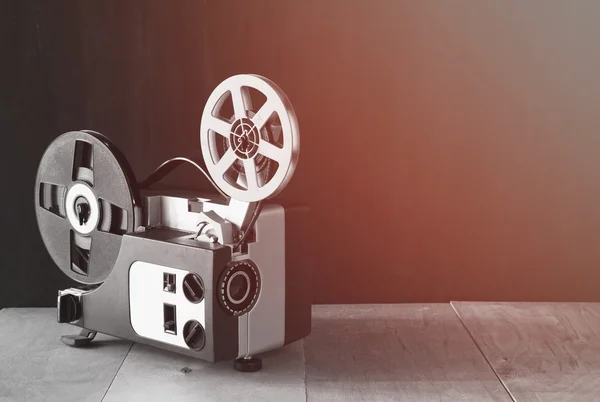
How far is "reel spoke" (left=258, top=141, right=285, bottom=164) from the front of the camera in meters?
1.50

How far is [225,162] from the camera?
158 cm

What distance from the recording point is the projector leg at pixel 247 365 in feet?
5.48

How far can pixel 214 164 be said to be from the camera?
160 centimetres

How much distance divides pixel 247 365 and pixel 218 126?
0.49 m

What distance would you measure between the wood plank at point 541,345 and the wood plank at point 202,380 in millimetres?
438

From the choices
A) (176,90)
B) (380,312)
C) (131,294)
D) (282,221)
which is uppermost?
(176,90)

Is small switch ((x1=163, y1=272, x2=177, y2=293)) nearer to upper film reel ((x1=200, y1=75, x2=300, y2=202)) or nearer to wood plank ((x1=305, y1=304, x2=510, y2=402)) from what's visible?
upper film reel ((x1=200, y1=75, x2=300, y2=202))

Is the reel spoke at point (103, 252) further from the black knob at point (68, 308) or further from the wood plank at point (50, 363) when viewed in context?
the wood plank at point (50, 363)

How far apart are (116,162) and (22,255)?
2.10 ft

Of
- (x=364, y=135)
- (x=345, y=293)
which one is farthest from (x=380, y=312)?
(x=364, y=135)

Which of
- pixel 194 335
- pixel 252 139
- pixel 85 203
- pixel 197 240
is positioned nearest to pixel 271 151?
pixel 252 139

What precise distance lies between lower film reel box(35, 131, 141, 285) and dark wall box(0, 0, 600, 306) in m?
0.34

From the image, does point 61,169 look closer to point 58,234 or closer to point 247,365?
point 58,234

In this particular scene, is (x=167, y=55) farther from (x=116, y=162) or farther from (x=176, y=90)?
(x=116, y=162)
